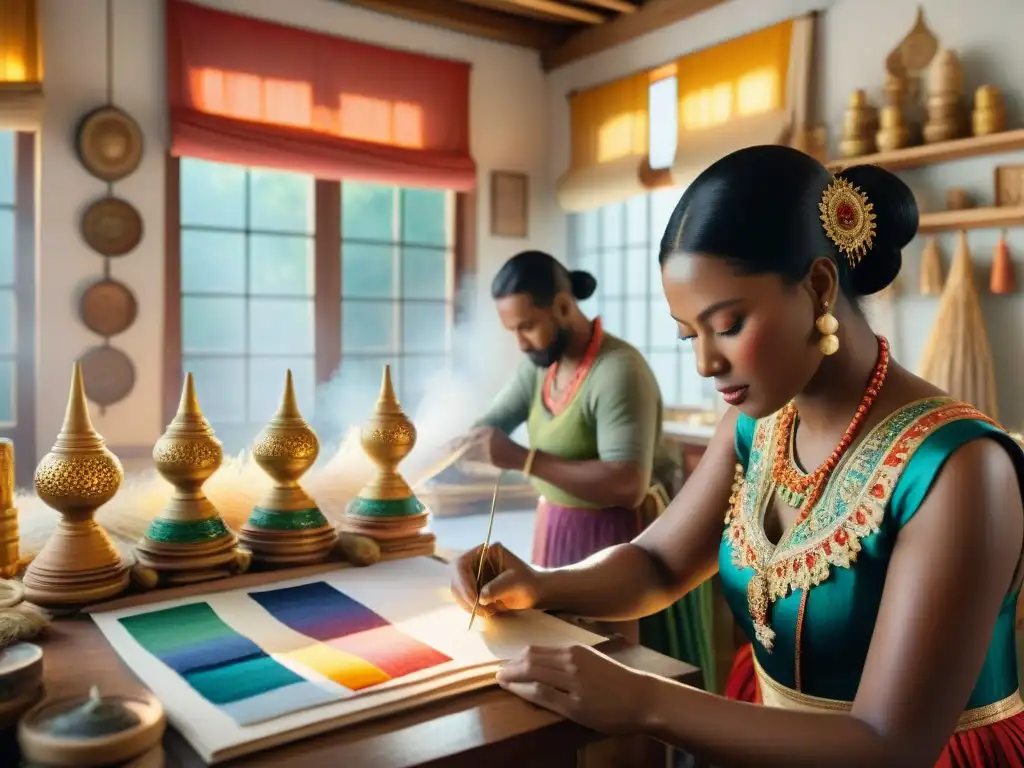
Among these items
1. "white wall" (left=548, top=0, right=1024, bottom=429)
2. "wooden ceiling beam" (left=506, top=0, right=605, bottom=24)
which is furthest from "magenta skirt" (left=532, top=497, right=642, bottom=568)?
"wooden ceiling beam" (left=506, top=0, right=605, bottom=24)

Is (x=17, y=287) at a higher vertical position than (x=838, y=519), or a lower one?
higher

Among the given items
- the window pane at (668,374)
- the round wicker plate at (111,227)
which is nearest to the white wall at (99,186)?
the round wicker plate at (111,227)

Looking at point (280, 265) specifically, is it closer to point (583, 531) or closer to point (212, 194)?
point (212, 194)

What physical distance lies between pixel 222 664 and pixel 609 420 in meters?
1.53

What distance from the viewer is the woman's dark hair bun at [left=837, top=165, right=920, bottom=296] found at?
43.4 inches

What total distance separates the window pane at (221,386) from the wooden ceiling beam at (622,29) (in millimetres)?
2686

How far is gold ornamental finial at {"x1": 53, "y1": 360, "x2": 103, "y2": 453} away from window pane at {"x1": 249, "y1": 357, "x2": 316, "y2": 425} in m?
3.46

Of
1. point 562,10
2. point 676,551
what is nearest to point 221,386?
point 562,10

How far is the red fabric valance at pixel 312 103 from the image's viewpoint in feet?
14.0

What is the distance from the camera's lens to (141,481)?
63.4 inches

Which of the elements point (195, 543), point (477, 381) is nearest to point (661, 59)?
point (477, 381)

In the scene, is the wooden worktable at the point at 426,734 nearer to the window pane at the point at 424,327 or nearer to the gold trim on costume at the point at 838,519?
the gold trim on costume at the point at 838,519

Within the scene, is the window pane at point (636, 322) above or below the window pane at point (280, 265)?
below

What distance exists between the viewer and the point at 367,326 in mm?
5051
